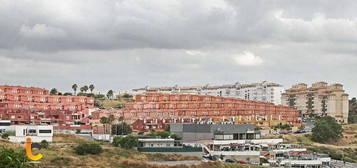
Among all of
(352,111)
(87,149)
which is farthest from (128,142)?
(352,111)

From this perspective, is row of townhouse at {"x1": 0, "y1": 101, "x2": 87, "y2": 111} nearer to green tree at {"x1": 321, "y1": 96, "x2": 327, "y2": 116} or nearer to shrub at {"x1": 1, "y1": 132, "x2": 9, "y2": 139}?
shrub at {"x1": 1, "y1": 132, "x2": 9, "y2": 139}

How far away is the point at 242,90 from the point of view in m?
189

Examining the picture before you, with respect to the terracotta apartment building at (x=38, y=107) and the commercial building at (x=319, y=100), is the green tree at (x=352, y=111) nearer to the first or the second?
the commercial building at (x=319, y=100)

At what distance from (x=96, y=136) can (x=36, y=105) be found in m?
24.5

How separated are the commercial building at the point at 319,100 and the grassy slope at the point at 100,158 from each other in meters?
82.8

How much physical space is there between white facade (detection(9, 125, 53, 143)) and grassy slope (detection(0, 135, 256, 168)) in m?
1.70

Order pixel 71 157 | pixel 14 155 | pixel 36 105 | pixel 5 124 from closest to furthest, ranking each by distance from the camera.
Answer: pixel 14 155, pixel 71 157, pixel 5 124, pixel 36 105

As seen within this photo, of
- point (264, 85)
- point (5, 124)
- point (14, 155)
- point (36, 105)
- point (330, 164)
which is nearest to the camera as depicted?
point (14, 155)

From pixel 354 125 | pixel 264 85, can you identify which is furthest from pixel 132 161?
pixel 264 85

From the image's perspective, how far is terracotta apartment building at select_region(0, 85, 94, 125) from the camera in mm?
105250

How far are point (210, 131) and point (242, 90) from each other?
304 feet

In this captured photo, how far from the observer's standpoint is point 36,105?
4550 inches

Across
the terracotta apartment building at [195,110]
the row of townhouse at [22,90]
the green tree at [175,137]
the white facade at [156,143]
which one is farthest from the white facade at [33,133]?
the terracotta apartment building at [195,110]

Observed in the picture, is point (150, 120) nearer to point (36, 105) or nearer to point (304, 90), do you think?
point (36, 105)
